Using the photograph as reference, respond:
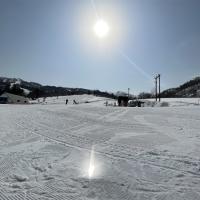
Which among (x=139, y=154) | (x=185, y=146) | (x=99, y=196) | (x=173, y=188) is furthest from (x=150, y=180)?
(x=185, y=146)

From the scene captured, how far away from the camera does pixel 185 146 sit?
973cm

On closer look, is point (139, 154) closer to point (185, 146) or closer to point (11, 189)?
point (185, 146)

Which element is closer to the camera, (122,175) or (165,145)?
(122,175)

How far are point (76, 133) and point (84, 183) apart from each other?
6.89 m

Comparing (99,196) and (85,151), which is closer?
(99,196)

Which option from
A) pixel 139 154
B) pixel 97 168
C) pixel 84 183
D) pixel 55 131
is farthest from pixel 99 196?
pixel 55 131

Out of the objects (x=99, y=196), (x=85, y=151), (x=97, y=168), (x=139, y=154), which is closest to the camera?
(x=99, y=196)

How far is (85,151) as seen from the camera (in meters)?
9.41

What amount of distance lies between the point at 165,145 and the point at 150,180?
155 inches

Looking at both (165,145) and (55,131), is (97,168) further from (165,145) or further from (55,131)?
(55,131)

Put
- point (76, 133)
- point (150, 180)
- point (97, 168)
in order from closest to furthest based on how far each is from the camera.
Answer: point (150, 180) → point (97, 168) → point (76, 133)

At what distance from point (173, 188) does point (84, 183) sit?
6.73 feet

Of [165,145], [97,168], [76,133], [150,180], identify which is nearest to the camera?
[150,180]

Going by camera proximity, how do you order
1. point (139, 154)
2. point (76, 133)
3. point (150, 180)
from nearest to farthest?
point (150, 180), point (139, 154), point (76, 133)
